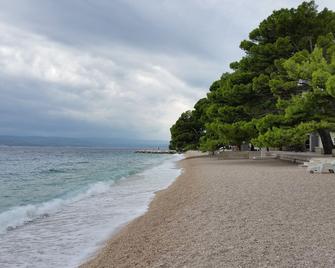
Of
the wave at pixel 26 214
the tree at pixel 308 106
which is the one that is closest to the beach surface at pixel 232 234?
the wave at pixel 26 214

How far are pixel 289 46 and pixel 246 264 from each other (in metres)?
23.8

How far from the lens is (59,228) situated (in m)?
8.92

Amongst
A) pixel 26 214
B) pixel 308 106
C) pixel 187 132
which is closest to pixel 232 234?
pixel 26 214

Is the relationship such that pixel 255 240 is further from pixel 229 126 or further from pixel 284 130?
pixel 229 126

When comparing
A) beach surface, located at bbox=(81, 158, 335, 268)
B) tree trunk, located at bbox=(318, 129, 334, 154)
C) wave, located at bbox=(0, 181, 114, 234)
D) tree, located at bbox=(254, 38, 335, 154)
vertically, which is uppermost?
tree, located at bbox=(254, 38, 335, 154)

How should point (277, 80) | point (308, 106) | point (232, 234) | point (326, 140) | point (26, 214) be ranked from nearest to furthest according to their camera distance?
point (232, 234) < point (26, 214) < point (308, 106) < point (277, 80) < point (326, 140)

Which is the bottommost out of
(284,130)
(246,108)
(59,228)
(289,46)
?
(59,228)

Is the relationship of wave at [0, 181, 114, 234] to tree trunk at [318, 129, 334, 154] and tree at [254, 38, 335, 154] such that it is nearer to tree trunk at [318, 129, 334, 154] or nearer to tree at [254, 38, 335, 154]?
tree at [254, 38, 335, 154]

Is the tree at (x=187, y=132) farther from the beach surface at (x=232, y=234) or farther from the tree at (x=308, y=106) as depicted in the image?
the beach surface at (x=232, y=234)

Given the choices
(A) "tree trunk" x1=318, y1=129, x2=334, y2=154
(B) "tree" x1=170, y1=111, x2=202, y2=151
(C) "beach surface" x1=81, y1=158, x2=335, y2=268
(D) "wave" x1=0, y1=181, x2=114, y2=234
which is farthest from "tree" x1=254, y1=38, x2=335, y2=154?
(B) "tree" x1=170, y1=111, x2=202, y2=151

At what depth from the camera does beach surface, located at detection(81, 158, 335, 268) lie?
515 centimetres

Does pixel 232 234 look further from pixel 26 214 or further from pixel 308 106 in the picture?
pixel 308 106

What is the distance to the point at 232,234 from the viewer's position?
641cm

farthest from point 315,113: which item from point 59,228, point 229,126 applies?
point 59,228
